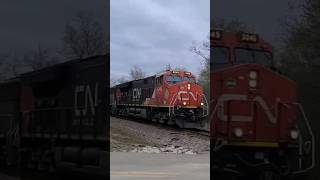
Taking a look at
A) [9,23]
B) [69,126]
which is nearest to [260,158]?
[69,126]

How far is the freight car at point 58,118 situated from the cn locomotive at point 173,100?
727 inches

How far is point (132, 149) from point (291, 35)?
1561 cm

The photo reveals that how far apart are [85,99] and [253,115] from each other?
5.50ft

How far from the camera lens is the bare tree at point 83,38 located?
548 cm

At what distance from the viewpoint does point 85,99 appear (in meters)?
5.46

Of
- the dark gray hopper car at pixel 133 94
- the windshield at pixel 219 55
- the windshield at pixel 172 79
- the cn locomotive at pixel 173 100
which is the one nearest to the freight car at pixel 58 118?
the windshield at pixel 219 55

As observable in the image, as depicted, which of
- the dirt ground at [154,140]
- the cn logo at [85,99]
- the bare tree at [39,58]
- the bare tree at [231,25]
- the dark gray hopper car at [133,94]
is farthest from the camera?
the dark gray hopper car at [133,94]

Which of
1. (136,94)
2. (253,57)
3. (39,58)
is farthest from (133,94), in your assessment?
(253,57)

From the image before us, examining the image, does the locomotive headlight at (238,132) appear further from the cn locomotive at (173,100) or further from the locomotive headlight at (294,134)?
the cn locomotive at (173,100)

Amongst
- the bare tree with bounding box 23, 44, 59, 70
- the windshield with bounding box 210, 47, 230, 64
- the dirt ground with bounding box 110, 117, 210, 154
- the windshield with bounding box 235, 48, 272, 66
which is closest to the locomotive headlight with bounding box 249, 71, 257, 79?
the windshield with bounding box 235, 48, 272, 66

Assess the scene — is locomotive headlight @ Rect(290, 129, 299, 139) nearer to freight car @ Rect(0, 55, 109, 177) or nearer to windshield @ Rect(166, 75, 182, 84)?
freight car @ Rect(0, 55, 109, 177)

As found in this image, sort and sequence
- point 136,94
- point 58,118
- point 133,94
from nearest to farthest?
1. point 58,118
2. point 136,94
3. point 133,94

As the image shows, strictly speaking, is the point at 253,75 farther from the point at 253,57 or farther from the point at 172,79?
the point at 172,79

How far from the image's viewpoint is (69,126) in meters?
5.65
